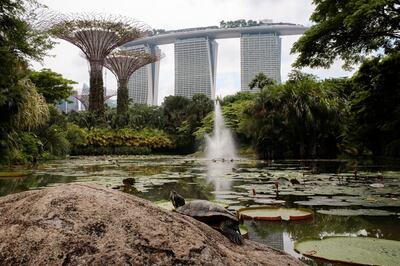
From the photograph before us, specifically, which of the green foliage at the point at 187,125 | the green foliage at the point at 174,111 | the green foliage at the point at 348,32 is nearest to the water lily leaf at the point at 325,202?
the green foliage at the point at 348,32

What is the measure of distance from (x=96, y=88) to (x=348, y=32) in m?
31.5

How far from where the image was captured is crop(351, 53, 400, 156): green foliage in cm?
1426

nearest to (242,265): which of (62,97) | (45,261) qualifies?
(45,261)

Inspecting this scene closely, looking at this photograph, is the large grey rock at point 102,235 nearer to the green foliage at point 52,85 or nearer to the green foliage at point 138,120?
the green foliage at point 52,85

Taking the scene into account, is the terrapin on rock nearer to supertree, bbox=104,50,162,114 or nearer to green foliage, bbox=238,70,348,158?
green foliage, bbox=238,70,348,158

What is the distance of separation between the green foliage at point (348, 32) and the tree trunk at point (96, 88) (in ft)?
91.0

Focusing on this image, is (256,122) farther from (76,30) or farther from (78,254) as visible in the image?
(76,30)

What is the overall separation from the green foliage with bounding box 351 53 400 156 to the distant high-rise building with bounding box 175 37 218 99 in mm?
115587

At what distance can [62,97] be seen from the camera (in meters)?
31.7

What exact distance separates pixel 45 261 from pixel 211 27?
134m

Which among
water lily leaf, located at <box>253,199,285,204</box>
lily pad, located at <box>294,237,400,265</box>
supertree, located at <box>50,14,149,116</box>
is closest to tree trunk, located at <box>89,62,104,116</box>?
supertree, located at <box>50,14,149,116</box>

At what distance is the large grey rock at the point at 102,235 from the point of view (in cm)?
167

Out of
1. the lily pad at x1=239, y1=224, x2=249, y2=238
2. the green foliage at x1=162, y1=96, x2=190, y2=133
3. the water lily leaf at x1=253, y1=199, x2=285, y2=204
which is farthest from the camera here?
the green foliage at x1=162, y1=96, x2=190, y2=133

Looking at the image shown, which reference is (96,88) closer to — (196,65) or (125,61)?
(125,61)
